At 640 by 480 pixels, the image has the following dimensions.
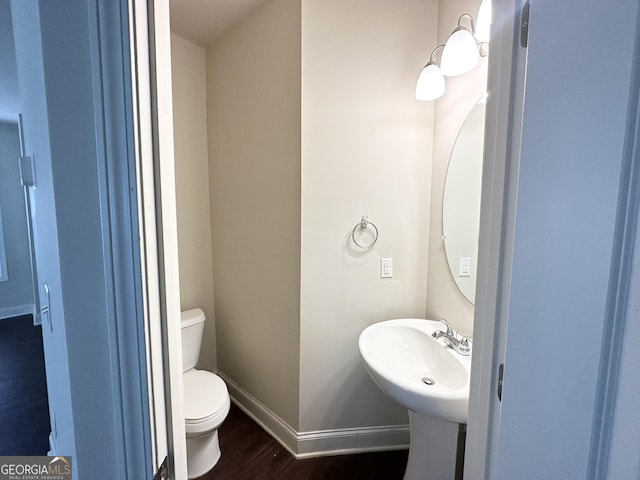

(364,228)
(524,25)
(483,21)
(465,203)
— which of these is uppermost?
(483,21)

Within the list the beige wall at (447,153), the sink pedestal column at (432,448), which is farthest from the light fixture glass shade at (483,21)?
the sink pedestal column at (432,448)

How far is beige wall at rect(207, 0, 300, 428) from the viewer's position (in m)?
1.57

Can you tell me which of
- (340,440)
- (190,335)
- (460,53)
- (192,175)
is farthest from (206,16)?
(340,440)

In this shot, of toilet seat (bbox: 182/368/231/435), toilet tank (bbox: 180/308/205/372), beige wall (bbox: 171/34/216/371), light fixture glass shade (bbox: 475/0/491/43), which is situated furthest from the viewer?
beige wall (bbox: 171/34/216/371)

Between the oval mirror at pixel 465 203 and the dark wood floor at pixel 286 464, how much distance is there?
107 centimetres

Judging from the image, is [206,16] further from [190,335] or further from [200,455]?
[200,455]

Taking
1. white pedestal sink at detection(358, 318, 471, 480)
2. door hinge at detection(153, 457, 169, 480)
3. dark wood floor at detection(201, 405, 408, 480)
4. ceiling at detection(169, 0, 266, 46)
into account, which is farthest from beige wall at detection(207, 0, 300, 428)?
door hinge at detection(153, 457, 169, 480)

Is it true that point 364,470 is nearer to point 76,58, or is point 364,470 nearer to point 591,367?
point 591,367

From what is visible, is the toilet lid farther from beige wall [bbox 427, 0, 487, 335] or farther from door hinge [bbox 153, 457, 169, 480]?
beige wall [bbox 427, 0, 487, 335]

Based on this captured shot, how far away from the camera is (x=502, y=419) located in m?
0.53

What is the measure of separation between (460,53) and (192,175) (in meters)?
1.80

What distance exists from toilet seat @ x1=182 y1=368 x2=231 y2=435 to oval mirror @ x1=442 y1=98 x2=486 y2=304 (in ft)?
4.71

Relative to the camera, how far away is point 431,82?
1384mm

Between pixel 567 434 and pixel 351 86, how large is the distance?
1569mm
